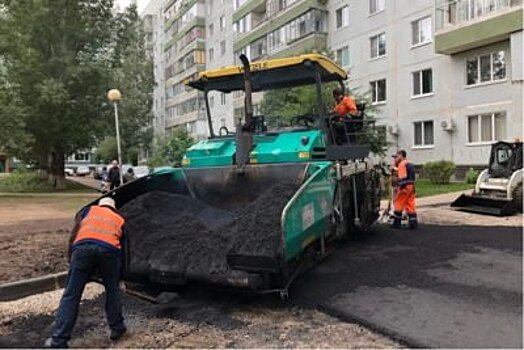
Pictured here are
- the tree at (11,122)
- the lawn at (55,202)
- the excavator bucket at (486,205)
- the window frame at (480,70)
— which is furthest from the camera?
the window frame at (480,70)

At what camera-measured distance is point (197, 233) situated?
5.92 metres

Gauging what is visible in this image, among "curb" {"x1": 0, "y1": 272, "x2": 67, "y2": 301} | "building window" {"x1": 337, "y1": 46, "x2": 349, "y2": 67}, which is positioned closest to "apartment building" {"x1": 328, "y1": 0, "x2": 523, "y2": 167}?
"building window" {"x1": 337, "y1": 46, "x2": 349, "y2": 67}

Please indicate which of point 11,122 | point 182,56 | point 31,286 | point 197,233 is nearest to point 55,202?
point 11,122

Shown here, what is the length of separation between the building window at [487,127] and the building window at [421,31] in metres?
4.91

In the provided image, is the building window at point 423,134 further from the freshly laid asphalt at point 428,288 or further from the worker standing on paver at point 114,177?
the freshly laid asphalt at point 428,288

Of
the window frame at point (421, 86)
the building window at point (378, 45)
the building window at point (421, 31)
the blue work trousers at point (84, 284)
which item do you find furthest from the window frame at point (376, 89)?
the blue work trousers at point (84, 284)

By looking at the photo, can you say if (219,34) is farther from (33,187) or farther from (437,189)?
(437,189)

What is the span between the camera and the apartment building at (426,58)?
70.6 ft

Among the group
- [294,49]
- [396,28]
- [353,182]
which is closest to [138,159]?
[294,49]

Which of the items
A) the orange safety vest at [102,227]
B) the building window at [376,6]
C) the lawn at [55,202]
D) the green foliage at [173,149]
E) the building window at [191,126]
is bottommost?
the lawn at [55,202]

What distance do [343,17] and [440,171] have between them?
12.8m

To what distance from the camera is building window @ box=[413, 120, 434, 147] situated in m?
25.4

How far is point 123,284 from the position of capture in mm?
6137

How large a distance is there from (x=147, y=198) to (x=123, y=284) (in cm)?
110
